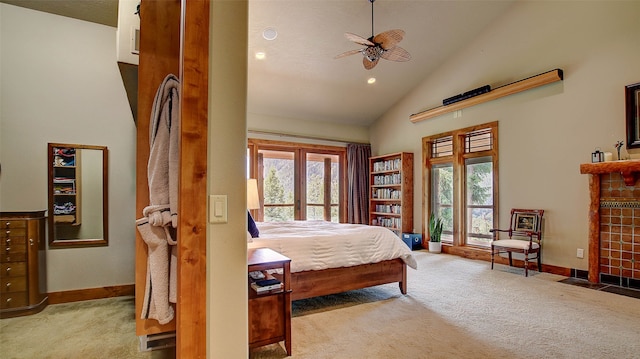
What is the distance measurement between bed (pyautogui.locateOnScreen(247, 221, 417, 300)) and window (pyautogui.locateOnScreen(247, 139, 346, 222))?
3059 millimetres

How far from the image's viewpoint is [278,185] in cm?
672

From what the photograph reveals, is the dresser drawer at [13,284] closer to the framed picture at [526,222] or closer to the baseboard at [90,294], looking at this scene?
the baseboard at [90,294]

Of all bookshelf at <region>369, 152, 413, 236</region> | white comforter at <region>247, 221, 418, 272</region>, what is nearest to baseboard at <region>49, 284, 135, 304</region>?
white comforter at <region>247, 221, 418, 272</region>

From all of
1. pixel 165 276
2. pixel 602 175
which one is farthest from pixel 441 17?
pixel 165 276

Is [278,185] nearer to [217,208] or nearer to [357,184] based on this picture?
[357,184]

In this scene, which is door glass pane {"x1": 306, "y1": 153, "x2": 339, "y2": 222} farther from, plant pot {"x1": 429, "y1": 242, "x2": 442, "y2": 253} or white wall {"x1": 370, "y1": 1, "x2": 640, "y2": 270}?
white wall {"x1": 370, "y1": 1, "x2": 640, "y2": 270}

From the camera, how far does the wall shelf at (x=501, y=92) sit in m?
4.27

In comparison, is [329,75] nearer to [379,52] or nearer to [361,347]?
[379,52]

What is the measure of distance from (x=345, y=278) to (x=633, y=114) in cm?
381

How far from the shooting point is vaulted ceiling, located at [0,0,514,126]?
427cm

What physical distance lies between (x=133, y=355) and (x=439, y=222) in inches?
202

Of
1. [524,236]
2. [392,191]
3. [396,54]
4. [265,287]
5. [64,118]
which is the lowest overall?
[524,236]

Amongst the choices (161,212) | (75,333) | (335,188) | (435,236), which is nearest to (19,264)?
(75,333)

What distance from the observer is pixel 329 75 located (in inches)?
227
